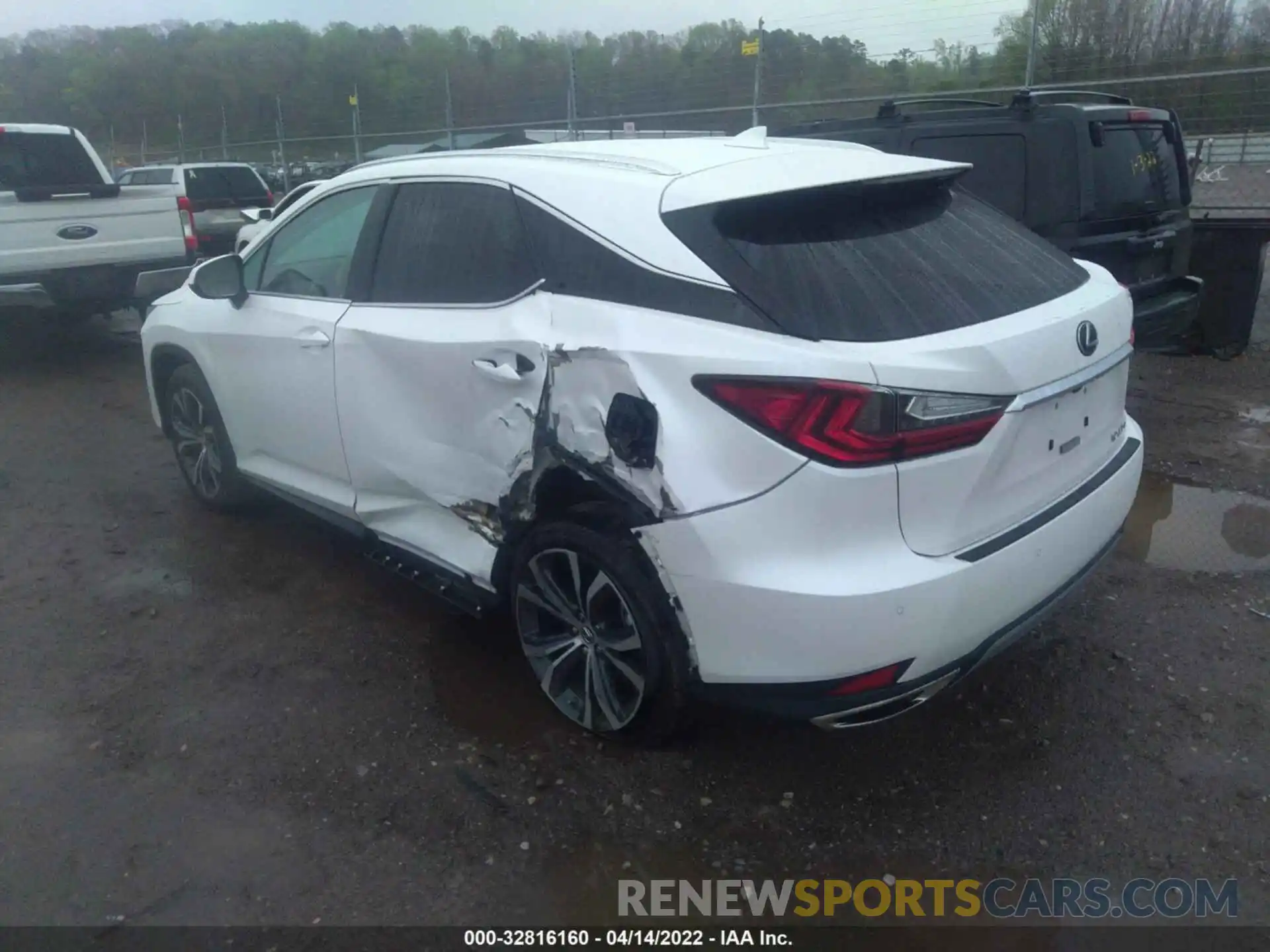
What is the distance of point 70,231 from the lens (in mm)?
8289

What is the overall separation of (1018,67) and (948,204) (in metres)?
9.12

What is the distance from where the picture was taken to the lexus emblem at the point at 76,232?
8.25m

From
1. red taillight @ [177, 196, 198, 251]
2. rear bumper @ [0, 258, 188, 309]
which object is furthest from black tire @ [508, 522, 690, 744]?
red taillight @ [177, 196, 198, 251]

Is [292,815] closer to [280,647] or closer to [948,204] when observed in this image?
[280,647]

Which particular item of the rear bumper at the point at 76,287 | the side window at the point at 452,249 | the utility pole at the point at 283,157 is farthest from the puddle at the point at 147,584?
the utility pole at the point at 283,157

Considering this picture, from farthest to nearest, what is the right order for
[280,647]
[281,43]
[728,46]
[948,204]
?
[281,43] → [728,46] → [280,647] → [948,204]

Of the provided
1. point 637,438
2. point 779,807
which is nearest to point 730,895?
point 779,807

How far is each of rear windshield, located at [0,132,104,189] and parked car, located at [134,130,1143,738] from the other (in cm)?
689

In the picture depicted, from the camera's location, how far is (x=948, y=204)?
3250 mm

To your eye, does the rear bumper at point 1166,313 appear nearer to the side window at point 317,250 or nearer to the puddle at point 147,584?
the side window at point 317,250

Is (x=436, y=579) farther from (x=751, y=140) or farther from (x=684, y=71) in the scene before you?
(x=684, y=71)

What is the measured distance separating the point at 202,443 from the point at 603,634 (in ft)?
9.84

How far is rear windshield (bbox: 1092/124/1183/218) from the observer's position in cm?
587

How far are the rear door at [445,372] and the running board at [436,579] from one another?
0.15 ft
